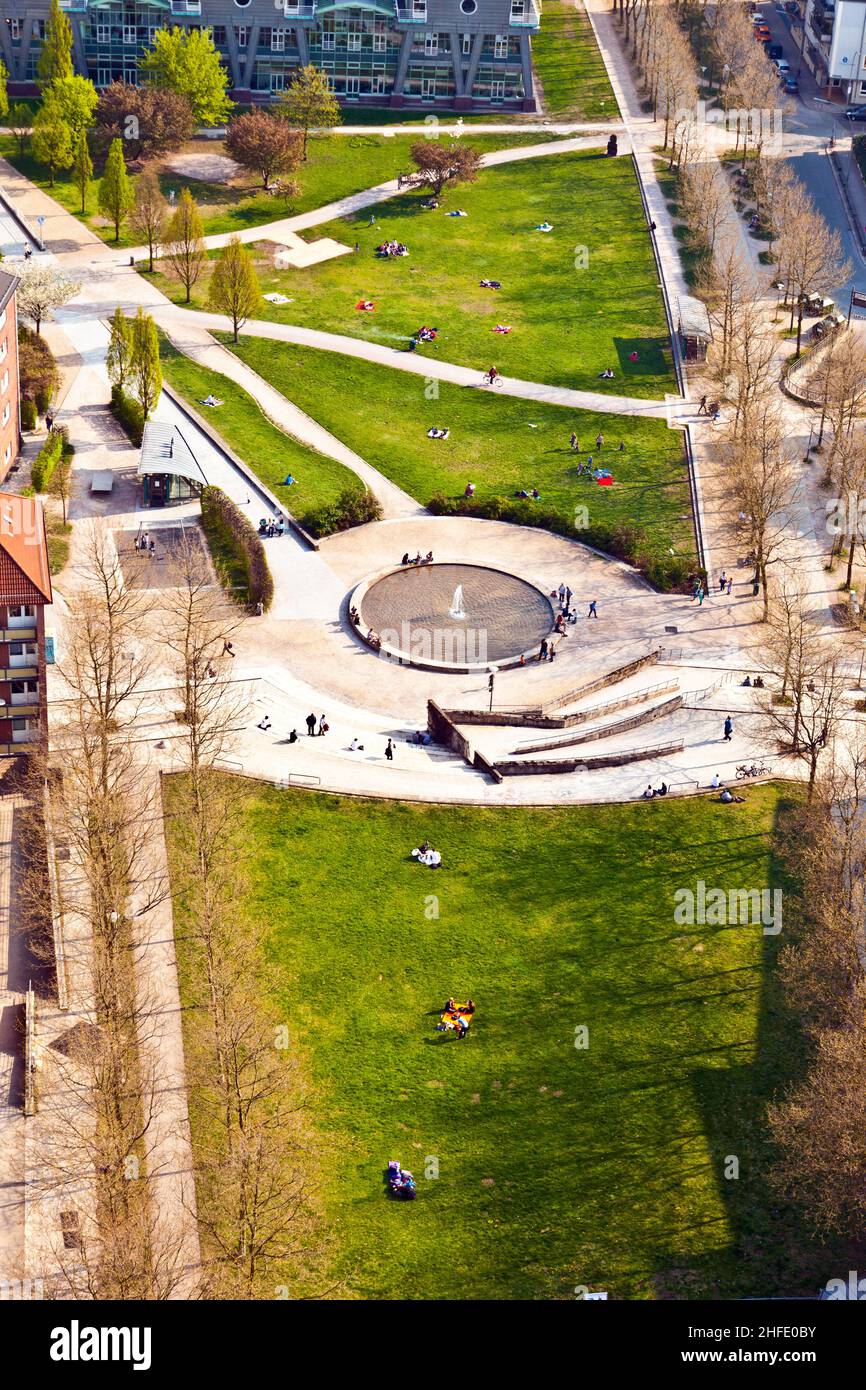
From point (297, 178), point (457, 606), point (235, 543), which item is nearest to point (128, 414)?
point (235, 543)

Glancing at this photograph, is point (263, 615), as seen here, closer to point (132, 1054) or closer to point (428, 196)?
point (132, 1054)

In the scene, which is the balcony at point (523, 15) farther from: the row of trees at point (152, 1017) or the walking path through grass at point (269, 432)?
the row of trees at point (152, 1017)

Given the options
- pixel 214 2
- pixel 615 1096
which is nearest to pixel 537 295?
pixel 214 2

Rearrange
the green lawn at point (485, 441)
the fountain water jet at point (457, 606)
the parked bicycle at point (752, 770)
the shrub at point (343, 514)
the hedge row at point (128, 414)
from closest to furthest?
1. the parked bicycle at point (752, 770)
2. the fountain water jet at point (457, 606)
3. the shrub at point (343, 514)
4. the green lawn at point (485, 441)
5. the hedge row at point (128, 414)

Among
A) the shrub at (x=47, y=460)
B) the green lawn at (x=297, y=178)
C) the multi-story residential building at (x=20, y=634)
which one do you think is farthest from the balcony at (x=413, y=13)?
the multi-story residential building at (x=20, y=634)

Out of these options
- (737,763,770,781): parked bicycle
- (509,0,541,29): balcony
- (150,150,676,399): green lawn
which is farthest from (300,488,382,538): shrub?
(509,0,541,29): balcony

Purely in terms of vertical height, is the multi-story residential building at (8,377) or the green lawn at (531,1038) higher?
the multi-story residential building at (8,377)
